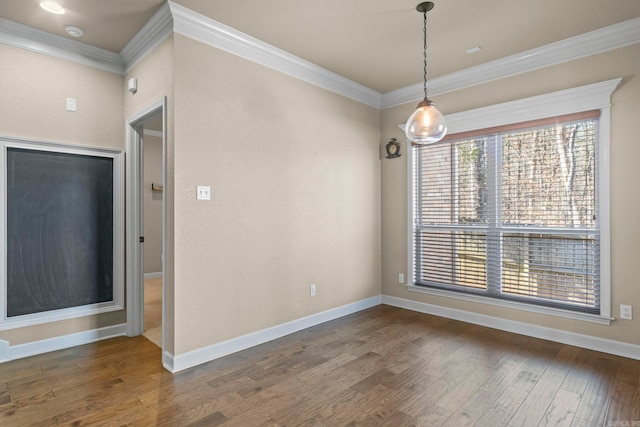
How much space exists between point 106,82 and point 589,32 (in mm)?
4574

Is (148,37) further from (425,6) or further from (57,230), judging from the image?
(425,6)

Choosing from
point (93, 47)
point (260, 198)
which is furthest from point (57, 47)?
point (260, 198)

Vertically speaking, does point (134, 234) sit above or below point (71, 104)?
below

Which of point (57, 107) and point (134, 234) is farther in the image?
point (134, 234)

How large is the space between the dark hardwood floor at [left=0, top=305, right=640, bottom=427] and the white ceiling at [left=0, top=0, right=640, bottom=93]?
285cm

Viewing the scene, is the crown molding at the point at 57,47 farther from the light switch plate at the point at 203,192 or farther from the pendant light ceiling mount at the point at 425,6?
the pendant light ceiling mount at the point at 425,6

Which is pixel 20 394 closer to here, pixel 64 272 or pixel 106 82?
pixel 64 272

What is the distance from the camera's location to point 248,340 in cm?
330

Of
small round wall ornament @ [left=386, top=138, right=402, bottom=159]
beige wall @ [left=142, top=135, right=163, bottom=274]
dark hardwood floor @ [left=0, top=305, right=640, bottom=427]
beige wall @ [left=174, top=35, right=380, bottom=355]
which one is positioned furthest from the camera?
beige wall @ [left=142, top=135, right=163, bottom=274]

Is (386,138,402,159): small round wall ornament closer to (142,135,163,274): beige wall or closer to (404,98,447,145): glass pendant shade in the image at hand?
(404,98,447,145): glass pendant shade

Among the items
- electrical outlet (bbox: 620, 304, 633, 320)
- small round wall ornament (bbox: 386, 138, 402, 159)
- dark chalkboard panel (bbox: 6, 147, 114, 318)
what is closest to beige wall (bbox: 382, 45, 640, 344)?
electrical outlet (bbox: 620, 304, 633, 320)

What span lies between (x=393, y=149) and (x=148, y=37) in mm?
3069

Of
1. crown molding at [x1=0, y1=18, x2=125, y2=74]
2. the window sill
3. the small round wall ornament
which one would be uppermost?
crown molding at [x1=0, y1=18, x2=125, y2=74]

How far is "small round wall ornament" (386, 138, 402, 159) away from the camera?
469cm
